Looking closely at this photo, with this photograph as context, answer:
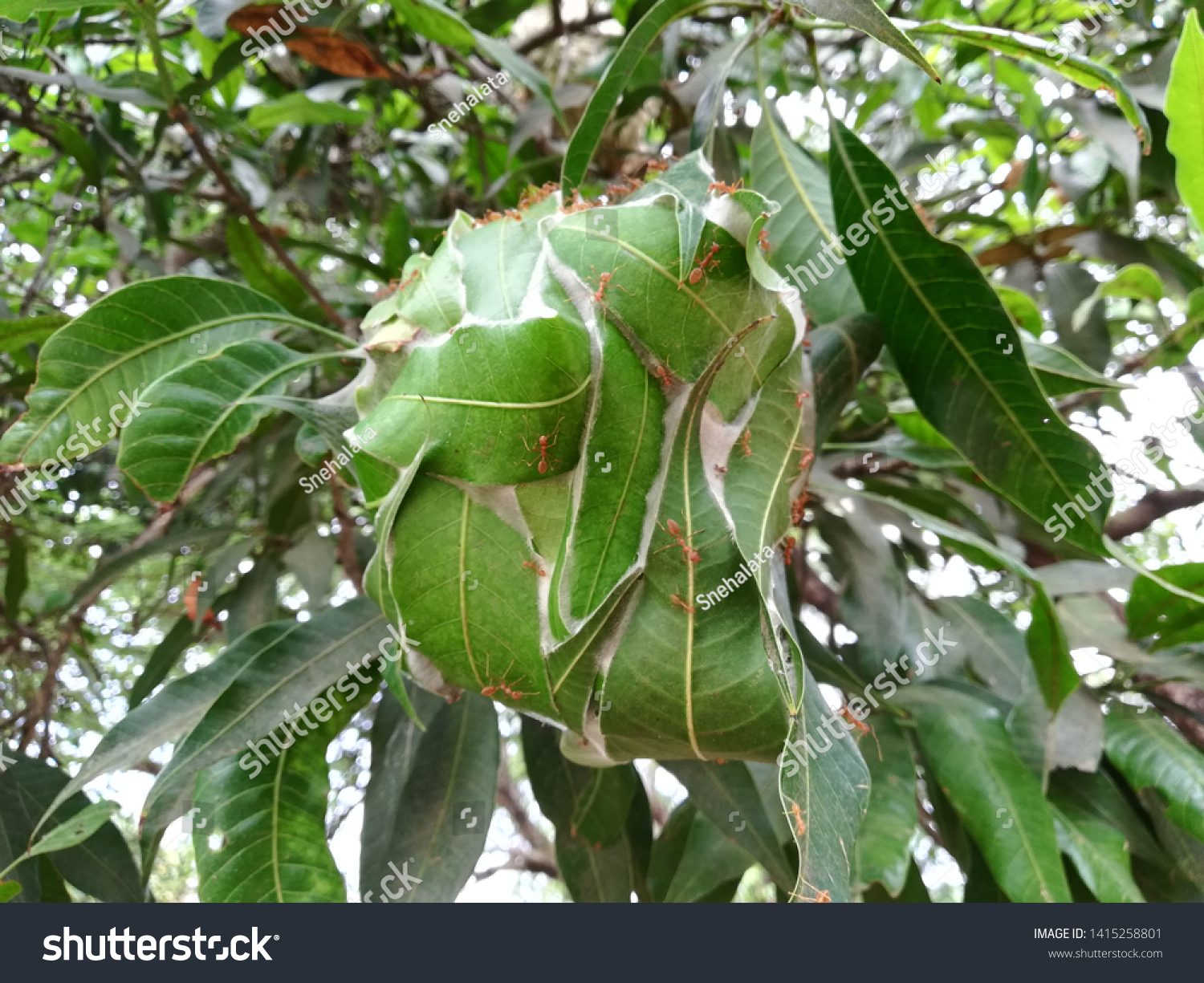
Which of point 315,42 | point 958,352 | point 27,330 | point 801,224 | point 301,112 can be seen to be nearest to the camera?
point 958,352

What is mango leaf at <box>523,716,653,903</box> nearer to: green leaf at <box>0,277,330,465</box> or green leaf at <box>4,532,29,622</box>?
green leaf at <box>0,277,330,465</box>

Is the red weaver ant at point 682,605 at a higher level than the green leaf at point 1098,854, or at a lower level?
higher

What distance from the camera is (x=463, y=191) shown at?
163 cm

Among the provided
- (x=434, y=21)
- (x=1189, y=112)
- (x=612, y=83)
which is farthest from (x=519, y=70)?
(x=1189, y=112)

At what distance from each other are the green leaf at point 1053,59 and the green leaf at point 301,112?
0.83 metres

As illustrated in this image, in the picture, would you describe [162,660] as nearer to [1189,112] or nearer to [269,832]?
[269,832]

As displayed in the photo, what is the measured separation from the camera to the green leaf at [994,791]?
2.60ft

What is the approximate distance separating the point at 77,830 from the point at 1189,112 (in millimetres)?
1062

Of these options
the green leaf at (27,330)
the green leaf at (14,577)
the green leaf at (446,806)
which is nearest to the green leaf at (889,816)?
the green leaf at (446,806)

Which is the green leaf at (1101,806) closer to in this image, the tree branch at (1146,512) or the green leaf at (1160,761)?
the green leaf at (1160,761)

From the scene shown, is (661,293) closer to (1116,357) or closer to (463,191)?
(463,191)

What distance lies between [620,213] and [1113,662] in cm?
84

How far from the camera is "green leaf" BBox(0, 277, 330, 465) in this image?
2.42ft

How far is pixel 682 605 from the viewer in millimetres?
554
